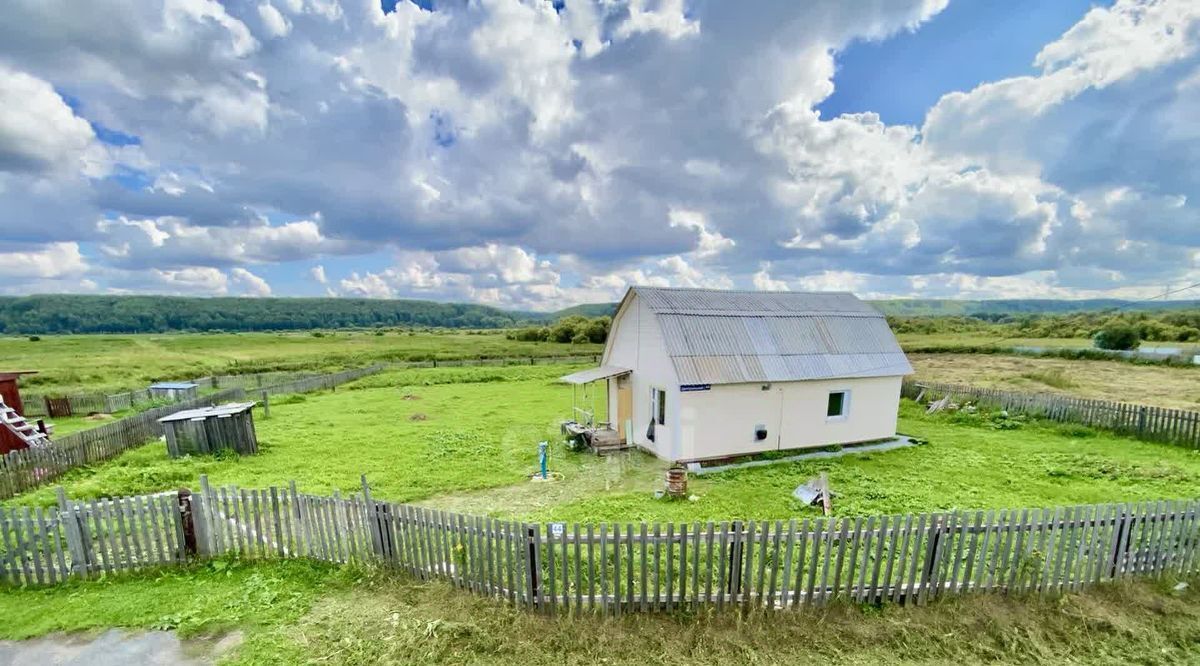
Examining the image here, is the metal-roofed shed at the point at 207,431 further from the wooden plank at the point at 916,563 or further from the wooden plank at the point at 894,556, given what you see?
the wooden plank at the point at 916,563

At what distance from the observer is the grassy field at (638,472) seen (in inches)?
418

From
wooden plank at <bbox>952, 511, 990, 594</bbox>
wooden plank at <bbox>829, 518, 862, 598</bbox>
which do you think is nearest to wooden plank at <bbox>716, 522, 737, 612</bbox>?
wooden plank at <bbox>829, 518, 862, 598</bbox>

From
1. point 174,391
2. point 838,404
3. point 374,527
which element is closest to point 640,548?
point 374,527

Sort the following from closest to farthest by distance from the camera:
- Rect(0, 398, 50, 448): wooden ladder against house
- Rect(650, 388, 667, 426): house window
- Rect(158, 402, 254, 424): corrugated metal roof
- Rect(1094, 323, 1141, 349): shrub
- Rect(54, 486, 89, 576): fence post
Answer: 1. Rect(54, 486, 89, 576): fence post
2. Rect(0, 398, 50, 448): wooden ladder against house
3. Rect(650, 388, 667, 426): house window
4. Rect(158, 402, 254, 424): corrugated metal roof
5. Rect(1094, 323, 1141, 349): shrub

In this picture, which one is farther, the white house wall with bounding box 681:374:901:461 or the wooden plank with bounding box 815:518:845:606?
the white house wall with bounding box 681:374:901:461

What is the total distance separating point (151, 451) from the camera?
51.2ft

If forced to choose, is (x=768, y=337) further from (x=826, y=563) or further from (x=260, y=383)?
(x=260, y=383)

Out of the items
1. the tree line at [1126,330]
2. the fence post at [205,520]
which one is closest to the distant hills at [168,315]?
the tree line at [1126,330]

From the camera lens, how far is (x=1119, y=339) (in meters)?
47.8

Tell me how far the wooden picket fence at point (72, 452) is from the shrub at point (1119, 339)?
76.1 metres

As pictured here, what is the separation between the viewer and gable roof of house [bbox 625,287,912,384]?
550 inches

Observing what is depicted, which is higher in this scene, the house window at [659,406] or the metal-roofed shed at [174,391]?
the house window at [659,406]

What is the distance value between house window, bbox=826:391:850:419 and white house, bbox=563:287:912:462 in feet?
0.15

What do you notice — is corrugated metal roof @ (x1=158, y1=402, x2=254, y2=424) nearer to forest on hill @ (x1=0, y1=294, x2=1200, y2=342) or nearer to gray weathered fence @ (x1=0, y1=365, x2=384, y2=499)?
gray weathered fence @ (x1=0, y1=365, x2=384, y2=499)
